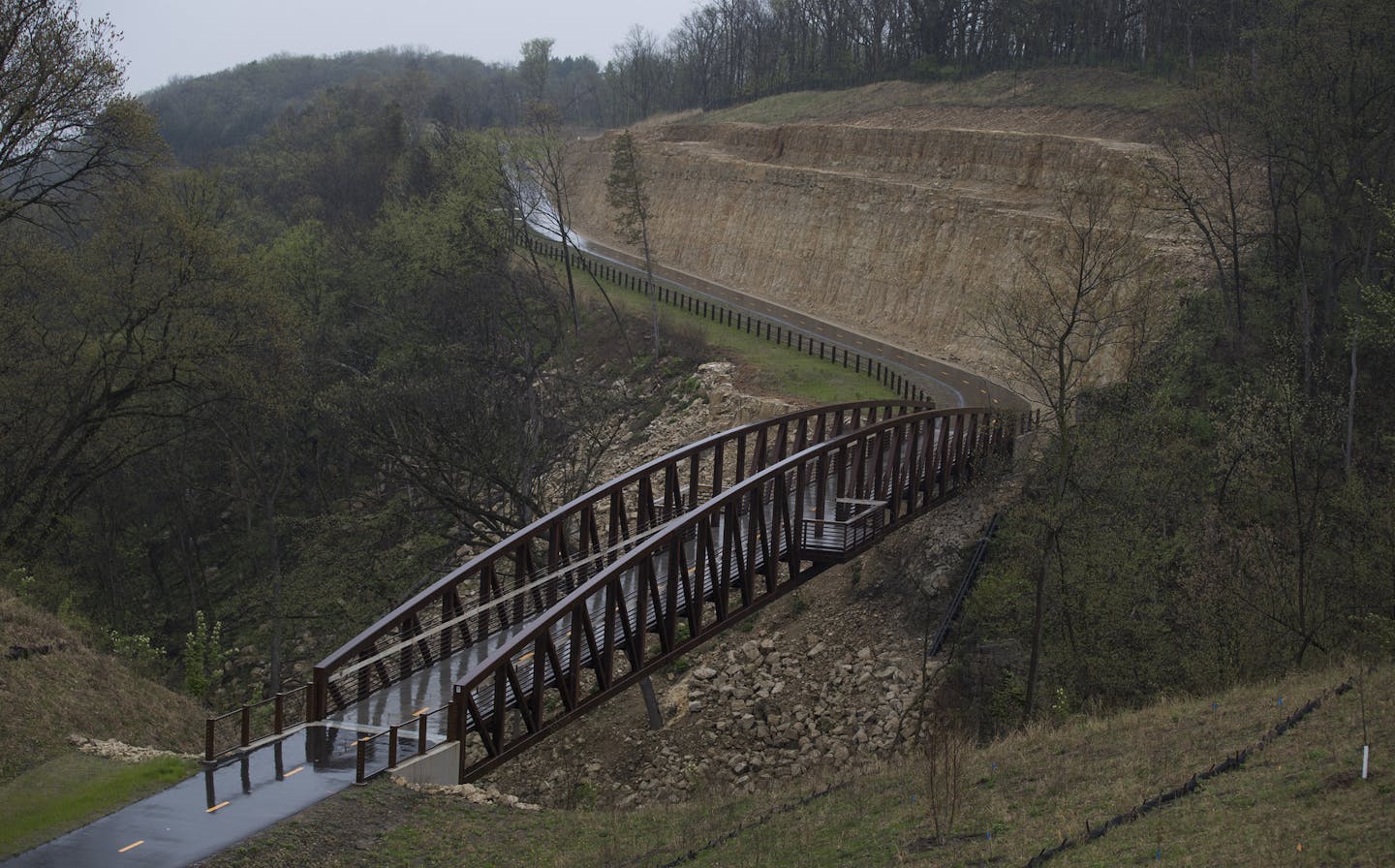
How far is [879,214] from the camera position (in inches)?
2040

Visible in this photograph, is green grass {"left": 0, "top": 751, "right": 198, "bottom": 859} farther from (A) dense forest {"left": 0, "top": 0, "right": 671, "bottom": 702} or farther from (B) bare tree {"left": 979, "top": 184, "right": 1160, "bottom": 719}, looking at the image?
(B) bare tree {"left": 979, "top": 184, "right": 1160, "bottom": 719}

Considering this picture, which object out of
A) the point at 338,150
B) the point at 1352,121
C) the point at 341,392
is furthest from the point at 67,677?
the point at 338,150

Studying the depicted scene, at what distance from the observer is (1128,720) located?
1600cm

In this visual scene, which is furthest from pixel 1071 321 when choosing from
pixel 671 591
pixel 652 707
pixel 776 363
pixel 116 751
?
pixel 776 363

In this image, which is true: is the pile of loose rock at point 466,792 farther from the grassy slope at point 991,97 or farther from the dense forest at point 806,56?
the grassy slope at point 991,97

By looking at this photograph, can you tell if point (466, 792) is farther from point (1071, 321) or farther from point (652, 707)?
point (1071, 321)

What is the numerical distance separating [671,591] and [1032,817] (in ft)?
20.3

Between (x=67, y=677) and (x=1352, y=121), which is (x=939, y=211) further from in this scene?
(x=67, y=677)

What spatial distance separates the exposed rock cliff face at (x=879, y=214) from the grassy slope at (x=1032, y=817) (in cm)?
2761

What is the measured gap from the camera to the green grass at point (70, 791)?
1186cm

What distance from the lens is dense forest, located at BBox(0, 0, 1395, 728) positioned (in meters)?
23.3

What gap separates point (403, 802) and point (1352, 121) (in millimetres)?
29941

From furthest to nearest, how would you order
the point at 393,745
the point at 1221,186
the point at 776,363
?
the point at 776,363, the point at 1221,186, the point at 393,745

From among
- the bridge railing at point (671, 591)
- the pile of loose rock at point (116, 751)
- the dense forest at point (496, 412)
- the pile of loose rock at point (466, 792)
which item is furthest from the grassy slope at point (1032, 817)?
the dense forest at point (496, 412)
